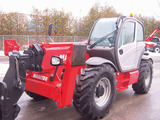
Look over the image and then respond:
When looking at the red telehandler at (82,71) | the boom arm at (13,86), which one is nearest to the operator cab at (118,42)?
the red telehandler at (82,71)

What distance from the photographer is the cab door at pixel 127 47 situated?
4464mm

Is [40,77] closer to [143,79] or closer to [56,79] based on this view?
[56,79]

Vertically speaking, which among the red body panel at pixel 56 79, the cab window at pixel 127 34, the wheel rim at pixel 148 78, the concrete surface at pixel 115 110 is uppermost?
the cab window at pixel 127 34

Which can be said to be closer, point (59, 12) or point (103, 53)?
point (103, 53)

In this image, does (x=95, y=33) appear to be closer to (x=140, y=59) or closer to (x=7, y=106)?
(x=140, y=59)

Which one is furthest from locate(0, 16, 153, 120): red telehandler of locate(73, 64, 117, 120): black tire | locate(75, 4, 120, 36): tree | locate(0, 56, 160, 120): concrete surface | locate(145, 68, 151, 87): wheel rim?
locate(75, 4, 120, 36): tree

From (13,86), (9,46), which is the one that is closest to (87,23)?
(9,46)

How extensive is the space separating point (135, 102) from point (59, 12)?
71.7 ft

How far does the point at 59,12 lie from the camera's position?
81.4ft

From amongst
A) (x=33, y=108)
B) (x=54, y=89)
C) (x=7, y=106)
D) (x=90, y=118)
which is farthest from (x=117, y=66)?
(x=7, y=106)

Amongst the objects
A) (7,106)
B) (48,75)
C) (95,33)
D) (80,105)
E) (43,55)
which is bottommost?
(80,105)

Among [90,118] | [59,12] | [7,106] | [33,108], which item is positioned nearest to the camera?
[7,106]

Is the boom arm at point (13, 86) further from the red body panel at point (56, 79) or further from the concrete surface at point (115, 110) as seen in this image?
the concrete surface at point (115, 110)

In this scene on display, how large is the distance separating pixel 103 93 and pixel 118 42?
1330 millimetres
